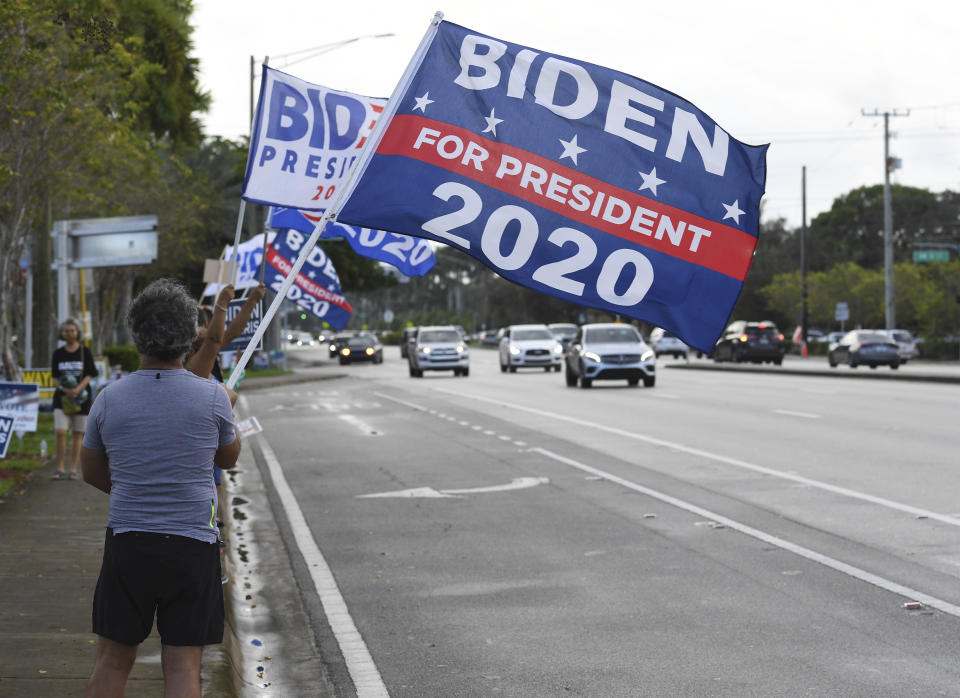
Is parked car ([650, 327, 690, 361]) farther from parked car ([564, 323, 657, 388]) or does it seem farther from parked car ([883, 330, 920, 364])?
parked car ([564, 323, 657, 388])

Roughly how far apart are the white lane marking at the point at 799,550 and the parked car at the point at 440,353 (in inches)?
1265

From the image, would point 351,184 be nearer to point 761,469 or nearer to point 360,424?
point 761,469

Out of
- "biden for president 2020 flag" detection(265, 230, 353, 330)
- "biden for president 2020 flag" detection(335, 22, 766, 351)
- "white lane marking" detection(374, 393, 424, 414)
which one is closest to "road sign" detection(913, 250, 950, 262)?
"white lane marking" detection(374, 393, 424, 414)

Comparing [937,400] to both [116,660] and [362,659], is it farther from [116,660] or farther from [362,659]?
[116,660]

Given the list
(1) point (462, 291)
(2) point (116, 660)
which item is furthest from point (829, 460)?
(1) point (462, 291)

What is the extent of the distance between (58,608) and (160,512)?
3.49 metres

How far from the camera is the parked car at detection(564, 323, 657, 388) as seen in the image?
110 ft

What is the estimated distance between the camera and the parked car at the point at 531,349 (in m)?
48.6

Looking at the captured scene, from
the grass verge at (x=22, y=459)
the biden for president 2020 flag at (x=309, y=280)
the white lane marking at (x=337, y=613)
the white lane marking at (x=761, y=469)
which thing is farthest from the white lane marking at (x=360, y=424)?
the white lane marking at (x=337, y=613)

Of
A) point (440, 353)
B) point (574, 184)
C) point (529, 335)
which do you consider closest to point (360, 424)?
point (574, 184)

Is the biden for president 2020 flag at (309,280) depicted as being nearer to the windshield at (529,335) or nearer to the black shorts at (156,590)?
the black shorts at (156,590)

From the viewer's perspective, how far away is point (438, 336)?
47906mm

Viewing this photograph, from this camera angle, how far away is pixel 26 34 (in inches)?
645

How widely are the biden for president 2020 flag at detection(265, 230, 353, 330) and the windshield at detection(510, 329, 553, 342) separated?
3242 centimetres
